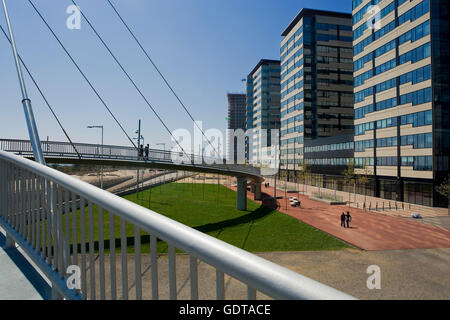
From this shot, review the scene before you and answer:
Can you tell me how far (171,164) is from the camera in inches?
959

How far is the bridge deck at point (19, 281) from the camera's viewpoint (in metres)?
2.50

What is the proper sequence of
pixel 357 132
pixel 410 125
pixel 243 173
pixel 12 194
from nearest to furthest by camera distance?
1. pixel 12 194
2. pixel 243 173
3. pixel 410 125
4. pixel 357 132

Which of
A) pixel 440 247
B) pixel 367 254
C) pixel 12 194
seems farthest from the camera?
pixel 440 247

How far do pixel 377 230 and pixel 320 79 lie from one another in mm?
51675

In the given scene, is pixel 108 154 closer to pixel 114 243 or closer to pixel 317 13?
pixel 114 243

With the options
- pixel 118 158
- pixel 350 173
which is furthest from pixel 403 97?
pixel 118 158

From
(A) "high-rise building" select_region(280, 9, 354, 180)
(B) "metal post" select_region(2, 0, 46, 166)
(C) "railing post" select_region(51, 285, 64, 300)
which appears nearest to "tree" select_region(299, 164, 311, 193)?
(A) "high-rise building" select_region(280, 9, 354, 180)

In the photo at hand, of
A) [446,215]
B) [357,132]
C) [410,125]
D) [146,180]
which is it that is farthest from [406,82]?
[146,180]

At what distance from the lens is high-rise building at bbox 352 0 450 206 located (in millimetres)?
33438

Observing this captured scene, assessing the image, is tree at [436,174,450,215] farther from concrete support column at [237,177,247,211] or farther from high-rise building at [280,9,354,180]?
high-rise building at [280,9,354,180]

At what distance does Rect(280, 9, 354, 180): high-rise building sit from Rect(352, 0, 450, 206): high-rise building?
711 inches

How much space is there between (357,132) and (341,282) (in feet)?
133

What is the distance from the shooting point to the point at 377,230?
76.9 ft
